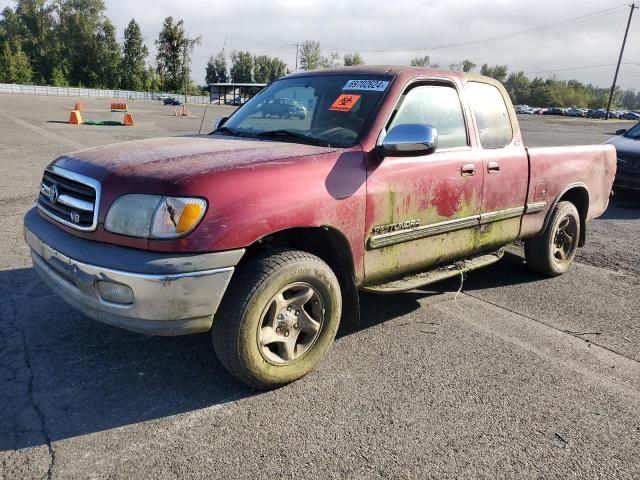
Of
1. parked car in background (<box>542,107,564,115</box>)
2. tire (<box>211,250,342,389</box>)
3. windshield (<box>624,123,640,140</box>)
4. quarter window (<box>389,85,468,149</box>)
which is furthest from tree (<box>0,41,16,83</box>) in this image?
tire (<box>211,250,342,389</box>)

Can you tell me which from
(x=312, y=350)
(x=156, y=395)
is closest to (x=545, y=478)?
(x=312, y=350)

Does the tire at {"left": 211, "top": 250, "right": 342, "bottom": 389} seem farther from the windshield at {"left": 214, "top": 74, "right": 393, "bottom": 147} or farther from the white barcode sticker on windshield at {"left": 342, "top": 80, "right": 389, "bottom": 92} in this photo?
the white barcode sticker on windshield at {"left": 342, "top": 80, "right": 389, "bottom": 92}

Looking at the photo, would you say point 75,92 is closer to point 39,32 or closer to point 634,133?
point 39,32

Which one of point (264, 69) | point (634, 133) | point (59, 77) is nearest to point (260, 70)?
point (264, 69)

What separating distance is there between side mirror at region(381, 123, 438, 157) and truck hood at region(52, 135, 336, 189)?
0.38m

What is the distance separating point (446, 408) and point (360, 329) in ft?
3.62

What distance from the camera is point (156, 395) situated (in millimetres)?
2877

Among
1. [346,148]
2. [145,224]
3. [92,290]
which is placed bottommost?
[92,290]

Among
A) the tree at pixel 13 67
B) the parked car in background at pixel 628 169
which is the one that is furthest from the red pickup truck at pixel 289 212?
the tree at pixel 13 67

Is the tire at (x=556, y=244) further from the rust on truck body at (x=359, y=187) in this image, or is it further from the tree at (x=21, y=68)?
the tree at (x=21, y=68)

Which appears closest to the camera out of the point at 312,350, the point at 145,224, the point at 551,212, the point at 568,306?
the point at 145,224

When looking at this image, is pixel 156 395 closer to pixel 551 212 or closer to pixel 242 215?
pixel 242 215

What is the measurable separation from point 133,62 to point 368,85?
10415 centimetres

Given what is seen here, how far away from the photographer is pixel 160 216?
8.30ft
